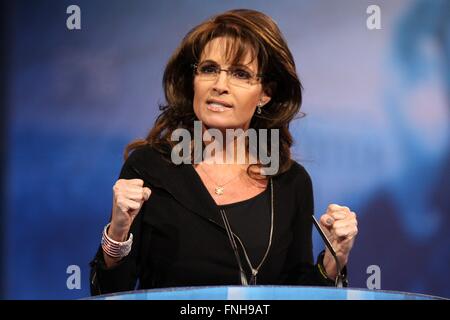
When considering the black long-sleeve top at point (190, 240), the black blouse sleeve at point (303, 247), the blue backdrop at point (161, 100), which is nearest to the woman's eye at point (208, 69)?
the black long-sleeve top at point (190, 240)

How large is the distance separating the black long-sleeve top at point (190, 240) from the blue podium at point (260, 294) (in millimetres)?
486

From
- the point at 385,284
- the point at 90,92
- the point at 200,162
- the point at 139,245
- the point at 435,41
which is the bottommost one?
the point at 385,284

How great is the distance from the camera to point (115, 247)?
1.33m

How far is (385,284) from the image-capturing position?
7.38 feet

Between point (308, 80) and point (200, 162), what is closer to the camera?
point (200, 162)

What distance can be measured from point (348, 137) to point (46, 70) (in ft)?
3.36

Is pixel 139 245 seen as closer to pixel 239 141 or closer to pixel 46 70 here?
pixel 239 141

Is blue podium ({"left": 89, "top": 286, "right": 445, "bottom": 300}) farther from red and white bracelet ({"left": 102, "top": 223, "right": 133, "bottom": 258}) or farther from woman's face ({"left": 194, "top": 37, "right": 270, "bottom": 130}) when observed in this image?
woman's face ({"left": 194, "top": 37, "right": 270, "bottom": 130})

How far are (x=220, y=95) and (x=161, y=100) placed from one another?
70cm

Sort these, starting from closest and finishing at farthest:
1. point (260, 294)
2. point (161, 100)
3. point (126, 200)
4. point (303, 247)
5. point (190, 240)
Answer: point (260, 294), point (126, 200), point (190, 240), point (303, 247), point (161, 100)

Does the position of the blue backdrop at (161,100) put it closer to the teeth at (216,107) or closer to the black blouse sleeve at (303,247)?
the black blouse sleeve at (303,247)

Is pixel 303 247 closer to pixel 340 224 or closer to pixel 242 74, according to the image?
pixel 340 224

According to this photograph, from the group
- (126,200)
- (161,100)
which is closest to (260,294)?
(126,200)
